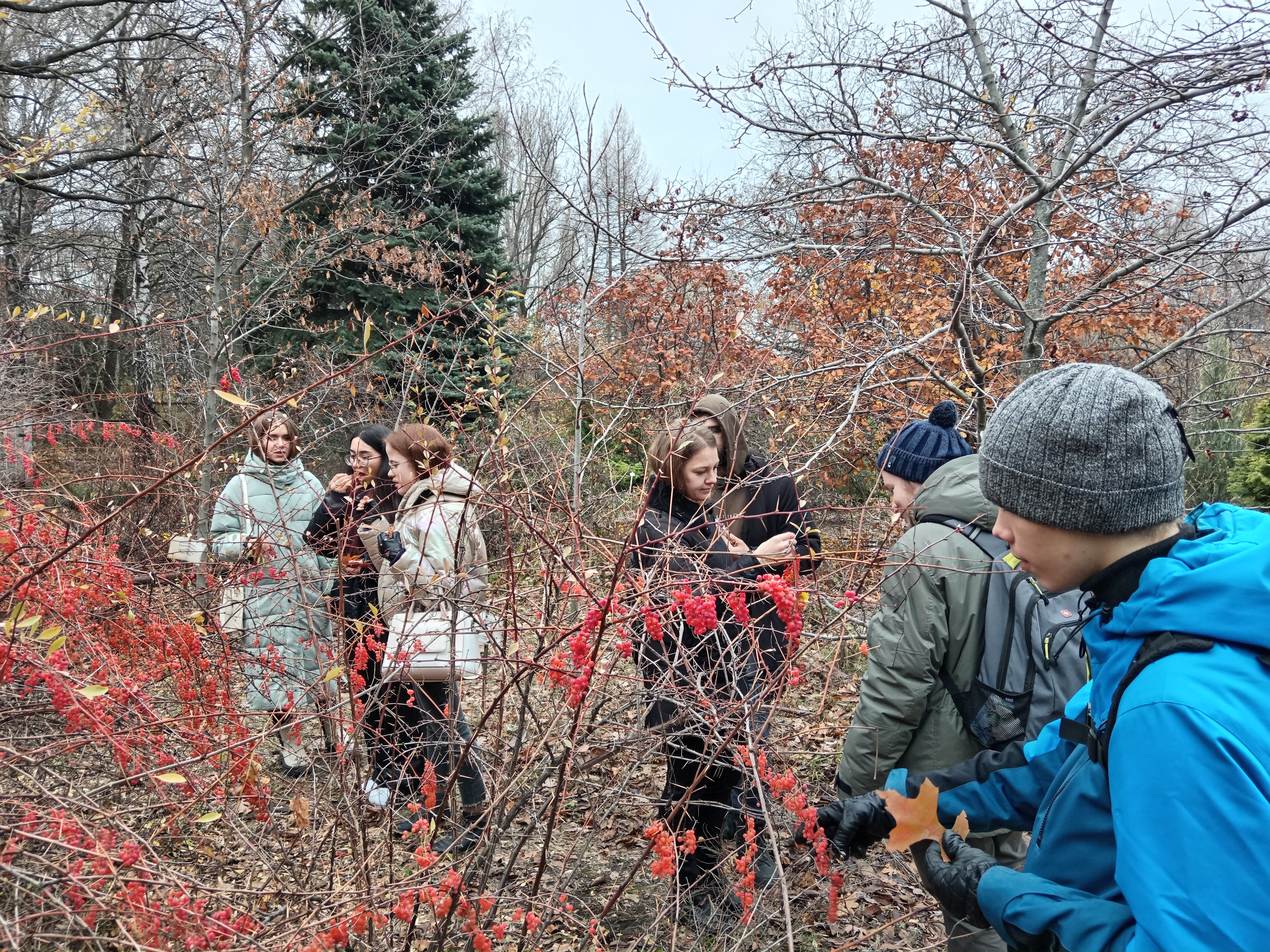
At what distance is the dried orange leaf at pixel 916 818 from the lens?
5.99ft

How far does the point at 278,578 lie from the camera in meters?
2.99

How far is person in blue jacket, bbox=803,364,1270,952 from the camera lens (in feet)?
3.16

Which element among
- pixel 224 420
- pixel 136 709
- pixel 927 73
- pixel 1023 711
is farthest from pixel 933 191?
pixel 224 420

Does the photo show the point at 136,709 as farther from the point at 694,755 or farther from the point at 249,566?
the point at 694,755

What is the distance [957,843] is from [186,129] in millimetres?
7996

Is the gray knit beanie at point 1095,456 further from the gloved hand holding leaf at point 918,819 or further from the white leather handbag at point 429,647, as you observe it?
the white leather handbag at point 429,647

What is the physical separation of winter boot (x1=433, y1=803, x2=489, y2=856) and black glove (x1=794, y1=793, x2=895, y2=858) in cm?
85

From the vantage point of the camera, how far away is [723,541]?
2912mm

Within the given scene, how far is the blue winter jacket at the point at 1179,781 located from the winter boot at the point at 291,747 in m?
1.55

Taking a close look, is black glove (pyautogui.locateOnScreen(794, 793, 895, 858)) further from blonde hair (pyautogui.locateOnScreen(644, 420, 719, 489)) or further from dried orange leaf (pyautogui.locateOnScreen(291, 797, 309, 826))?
dried orange leaf (pyautogui.locateOnScreen(291, 797, 309, 826))

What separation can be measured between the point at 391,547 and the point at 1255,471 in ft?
37.8

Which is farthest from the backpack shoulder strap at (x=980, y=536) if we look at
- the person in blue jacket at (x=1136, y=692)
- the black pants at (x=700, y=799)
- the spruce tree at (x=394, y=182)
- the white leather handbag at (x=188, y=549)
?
the spruce tree at (x=394, y=182)

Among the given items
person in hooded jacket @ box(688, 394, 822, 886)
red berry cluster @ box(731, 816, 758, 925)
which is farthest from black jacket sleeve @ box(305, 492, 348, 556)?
red berry cluster @ box(731, 816, 758, 925)

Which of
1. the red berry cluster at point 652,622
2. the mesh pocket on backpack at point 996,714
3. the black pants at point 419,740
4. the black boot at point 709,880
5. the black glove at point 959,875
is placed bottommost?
the black boot at point 709,880
